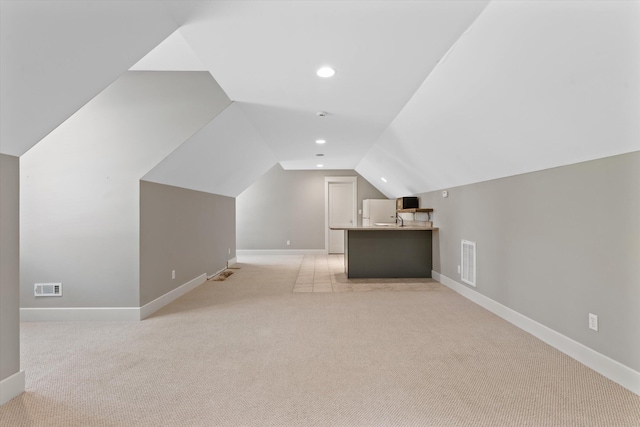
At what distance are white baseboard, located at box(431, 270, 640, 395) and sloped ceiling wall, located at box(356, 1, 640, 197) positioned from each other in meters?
1.40

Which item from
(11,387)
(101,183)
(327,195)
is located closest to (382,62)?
(101,183)

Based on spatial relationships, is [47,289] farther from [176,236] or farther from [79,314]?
[176,236]

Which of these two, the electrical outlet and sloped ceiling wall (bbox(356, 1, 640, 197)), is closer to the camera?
sloped ceiling wall (bbox(356, 1, 640, 197))

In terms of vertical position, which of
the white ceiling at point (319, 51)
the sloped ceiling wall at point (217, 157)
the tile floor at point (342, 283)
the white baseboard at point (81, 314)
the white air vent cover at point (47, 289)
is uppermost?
the white ceiling at point (319, 51)

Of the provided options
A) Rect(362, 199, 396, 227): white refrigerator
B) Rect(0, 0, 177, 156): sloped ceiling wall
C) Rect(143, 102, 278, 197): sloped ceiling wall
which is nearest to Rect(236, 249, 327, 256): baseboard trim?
Rect(362, 199, 396, 227): white refrigerator

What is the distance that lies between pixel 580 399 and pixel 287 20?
2926mm

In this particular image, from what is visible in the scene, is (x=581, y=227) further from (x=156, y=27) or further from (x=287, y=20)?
(x=156, y=27)

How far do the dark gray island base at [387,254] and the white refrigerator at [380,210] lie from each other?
9.43ft

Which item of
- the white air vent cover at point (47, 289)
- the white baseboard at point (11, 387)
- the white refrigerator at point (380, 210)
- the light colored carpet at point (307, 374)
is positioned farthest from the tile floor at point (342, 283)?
the white baseboard at point (11, 387)

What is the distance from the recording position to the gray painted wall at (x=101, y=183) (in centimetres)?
358

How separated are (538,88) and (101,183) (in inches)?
160

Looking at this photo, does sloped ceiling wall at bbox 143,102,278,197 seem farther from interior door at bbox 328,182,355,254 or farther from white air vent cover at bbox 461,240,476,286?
interior door at bbox 328,182,355,254

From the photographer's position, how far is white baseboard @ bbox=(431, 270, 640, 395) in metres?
2.16

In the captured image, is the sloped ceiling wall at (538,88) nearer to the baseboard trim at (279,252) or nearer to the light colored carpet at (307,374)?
the light colored carpet at (307,374)
